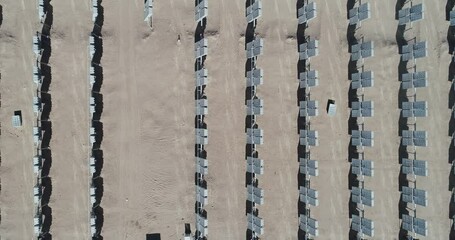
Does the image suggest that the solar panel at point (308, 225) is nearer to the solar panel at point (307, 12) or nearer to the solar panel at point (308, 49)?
the solar panel at point (308, 49)

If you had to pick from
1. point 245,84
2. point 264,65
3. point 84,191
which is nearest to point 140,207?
point 84,191

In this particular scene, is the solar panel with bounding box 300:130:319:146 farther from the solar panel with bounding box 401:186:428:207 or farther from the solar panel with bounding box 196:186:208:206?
the solar panel with bounding box 196:186:208:206

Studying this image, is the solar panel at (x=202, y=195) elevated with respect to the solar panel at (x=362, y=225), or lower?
elevated

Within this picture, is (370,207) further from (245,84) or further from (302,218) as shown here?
(245,84)

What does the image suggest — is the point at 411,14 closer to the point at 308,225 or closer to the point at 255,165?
the point at 255,165

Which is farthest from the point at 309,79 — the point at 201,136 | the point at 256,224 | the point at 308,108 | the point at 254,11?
the point at 256,224

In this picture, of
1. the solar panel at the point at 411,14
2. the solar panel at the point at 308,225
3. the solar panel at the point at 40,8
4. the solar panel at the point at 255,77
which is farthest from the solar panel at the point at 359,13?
the solar panel at the point at 40,8

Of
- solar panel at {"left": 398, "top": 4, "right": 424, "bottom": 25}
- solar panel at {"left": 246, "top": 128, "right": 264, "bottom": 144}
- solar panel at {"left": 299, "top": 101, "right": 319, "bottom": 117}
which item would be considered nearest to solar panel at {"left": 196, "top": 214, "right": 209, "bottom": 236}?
solar panel at {"left": 246, "top": 128, "right": 264, "bottom": 144}
